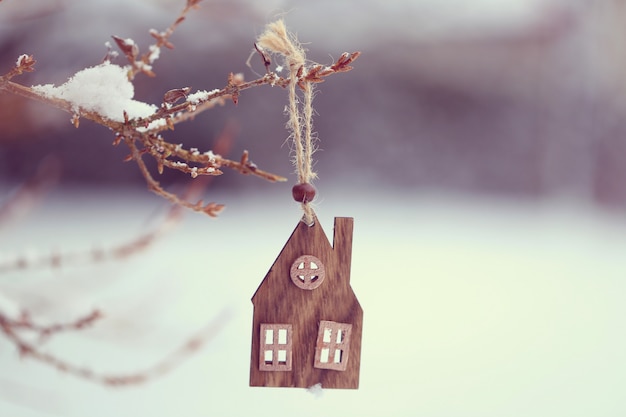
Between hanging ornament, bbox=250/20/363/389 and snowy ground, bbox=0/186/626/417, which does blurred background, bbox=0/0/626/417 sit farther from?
hanging ornament, bbox=250/20/363/389

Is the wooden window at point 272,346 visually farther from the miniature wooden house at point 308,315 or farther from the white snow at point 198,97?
the white snow at point 198,97

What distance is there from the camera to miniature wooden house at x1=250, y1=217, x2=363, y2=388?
0.52 meters

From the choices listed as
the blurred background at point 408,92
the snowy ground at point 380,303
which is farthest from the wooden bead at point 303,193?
the blurred background at point 408,92

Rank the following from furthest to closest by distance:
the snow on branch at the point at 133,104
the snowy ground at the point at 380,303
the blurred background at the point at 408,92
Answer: the blurred background at the point at 408,92
the snowy ground at the point at 380,303
the snow on branch at the point at 133,104

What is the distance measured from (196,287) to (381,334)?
0.43 m

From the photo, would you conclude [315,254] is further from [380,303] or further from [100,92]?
[380,303]

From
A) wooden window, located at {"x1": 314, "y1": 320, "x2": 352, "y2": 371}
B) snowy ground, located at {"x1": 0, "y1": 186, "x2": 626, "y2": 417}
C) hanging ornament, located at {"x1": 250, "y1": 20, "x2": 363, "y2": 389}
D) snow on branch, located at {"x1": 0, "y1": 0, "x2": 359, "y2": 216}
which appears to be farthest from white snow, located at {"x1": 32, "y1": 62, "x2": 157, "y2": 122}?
snowy ground, located at {"x1": 0, "y1": 186, "x2": 626, "y2": 417}

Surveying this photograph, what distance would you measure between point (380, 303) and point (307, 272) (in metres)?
0.78

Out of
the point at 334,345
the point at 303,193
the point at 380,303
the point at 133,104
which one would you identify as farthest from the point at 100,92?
the point at 380,303

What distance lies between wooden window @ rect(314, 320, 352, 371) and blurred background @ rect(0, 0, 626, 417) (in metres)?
0.50

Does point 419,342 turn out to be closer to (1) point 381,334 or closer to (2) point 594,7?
(1) point 381,334

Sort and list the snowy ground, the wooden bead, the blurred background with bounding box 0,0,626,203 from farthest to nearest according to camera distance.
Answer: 1. the blurred background with bounding box 0,0,626,203
2. the snowy ground
3. the wooden bead

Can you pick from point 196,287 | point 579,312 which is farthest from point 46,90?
point 579,312

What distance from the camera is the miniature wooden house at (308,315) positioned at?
52cm
